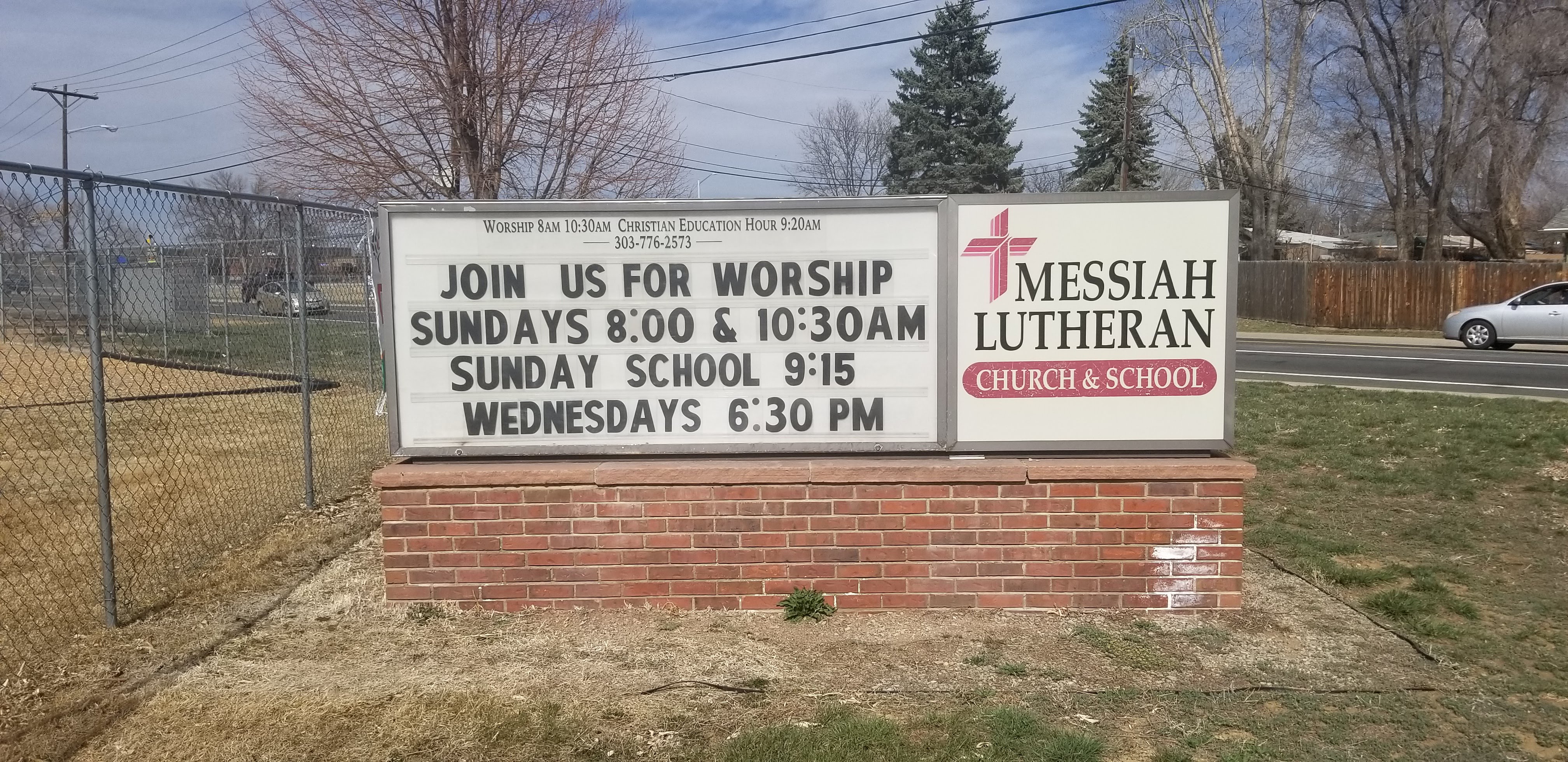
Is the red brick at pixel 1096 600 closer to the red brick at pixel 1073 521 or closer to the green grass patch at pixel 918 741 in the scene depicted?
the red brick at pixel 1073 521

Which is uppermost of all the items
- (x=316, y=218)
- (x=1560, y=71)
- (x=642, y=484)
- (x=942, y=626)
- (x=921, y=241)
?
(x=1560, y=71)

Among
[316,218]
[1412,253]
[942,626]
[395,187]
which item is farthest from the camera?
[1412,253]

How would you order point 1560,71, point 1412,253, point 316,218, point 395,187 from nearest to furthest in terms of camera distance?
point 316,218
point 395,187
point 1560,71
point 1412,253

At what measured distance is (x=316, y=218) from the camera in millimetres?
10352

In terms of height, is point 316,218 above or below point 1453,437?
above

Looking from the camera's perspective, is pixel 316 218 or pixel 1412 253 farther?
pixel 1412 253

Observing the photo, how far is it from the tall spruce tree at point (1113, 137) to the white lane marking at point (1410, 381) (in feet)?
86.9

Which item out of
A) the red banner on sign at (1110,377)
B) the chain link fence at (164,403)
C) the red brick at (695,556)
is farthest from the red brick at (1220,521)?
the chain link fence at (164,403)

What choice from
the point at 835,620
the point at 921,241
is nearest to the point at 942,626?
the point at 835,620

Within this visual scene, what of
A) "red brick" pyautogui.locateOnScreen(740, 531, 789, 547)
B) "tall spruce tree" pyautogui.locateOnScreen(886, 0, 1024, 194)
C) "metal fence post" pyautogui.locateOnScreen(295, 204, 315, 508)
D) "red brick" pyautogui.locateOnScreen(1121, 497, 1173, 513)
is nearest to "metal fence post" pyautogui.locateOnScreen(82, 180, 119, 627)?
"metal fence post" pyautogui.locateOnScreen(295, 204, 315, 508)

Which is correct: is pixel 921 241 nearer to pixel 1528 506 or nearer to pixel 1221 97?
pixel 1528 506

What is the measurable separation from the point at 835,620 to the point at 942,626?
0.48 meters

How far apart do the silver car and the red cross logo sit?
2043 centimetres

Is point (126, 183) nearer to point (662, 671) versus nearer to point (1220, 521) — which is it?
point (662, 671)
